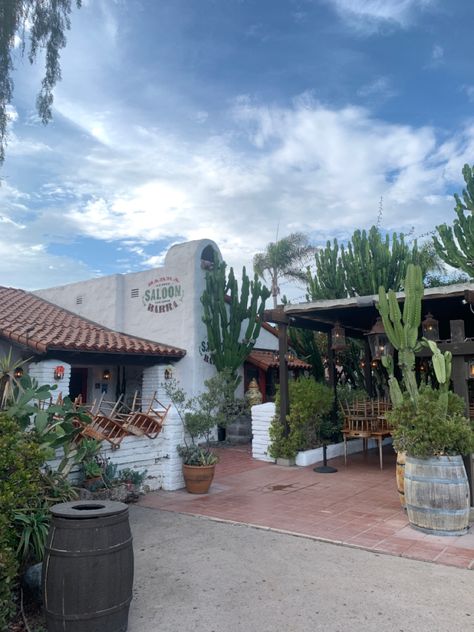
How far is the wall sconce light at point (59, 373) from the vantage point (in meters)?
10.0

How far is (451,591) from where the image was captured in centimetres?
379

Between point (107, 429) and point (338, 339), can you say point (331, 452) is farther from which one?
point (107, 429)

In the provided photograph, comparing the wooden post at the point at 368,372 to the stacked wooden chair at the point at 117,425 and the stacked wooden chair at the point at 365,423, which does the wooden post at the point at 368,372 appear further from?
the stacked wooden chair at the point at 117,425

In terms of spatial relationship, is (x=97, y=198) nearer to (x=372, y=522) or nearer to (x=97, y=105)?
(x=97, y=105)

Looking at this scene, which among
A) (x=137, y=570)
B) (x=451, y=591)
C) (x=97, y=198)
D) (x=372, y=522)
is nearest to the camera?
(x=451, y=591)

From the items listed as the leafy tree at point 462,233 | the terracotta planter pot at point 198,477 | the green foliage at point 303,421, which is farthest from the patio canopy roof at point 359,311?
the terracotta planter pot at point 198,477

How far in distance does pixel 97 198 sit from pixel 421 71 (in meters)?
7.97

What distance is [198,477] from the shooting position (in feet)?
24.1

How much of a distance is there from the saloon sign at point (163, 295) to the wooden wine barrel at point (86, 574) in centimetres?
1029

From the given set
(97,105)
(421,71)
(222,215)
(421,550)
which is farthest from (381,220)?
(421,550)

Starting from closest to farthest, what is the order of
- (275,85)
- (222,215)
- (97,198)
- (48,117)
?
(48,117), (275,85), (97,198), (222,215)

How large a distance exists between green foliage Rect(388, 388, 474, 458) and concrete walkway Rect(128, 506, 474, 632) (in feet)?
4.62

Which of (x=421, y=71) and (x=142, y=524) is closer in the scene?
(x=142, y=524)

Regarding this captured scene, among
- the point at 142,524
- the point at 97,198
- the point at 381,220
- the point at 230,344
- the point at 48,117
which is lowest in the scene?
the point at 142,524
